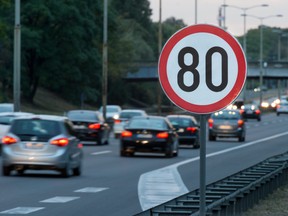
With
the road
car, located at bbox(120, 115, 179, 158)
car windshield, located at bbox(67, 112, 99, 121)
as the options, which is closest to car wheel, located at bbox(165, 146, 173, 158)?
car, located at bbox(120, 115, 179, 158)

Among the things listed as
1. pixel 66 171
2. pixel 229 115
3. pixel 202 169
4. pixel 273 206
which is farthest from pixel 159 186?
pixel 229 115

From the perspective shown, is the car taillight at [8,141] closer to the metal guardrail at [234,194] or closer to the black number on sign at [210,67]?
the metal guardrail at [234,194]

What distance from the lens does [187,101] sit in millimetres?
8508

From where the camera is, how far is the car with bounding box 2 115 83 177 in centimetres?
2469

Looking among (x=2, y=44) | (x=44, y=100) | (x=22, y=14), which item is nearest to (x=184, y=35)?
(x=2, y=44)

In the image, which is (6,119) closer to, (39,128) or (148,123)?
(148,123)

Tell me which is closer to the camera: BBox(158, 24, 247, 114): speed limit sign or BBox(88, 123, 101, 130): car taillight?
BBox(158, 24, 247, 114): speed limit sign

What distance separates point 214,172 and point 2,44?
49556 mm

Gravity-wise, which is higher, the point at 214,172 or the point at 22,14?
the point at 22,14

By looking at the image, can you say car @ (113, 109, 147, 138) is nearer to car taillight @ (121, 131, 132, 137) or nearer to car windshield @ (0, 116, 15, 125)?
car taillight @ (121, 131, 132, 137)

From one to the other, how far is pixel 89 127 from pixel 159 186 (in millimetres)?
20983

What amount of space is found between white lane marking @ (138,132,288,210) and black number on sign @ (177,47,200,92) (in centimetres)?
928

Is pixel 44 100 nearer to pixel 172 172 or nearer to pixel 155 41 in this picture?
pixel 155 41

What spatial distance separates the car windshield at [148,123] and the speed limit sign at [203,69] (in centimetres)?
2738
